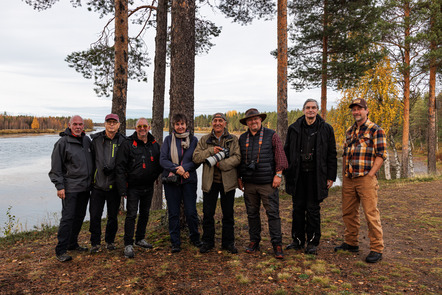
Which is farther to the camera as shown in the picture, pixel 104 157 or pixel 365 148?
pixel 104 157

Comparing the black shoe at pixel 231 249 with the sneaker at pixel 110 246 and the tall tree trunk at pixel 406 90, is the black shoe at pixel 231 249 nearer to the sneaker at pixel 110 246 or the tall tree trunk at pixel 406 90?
the sneaker at pixel 110 246

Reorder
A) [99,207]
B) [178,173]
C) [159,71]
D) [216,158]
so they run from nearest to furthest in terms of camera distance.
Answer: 1. [216,158]
2. [178,173]
3. [99,207]
4. [159,71]

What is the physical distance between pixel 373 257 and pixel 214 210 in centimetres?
244

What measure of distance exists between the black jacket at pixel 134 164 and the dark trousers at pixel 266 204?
60.2 inches

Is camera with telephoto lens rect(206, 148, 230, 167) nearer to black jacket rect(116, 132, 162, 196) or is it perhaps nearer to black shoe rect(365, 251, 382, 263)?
black jacket rect(116, 132, 162, 196)

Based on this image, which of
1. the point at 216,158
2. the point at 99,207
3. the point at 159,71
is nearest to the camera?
the point at 216,158

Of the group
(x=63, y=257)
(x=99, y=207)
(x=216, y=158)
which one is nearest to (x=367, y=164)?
(x=216, y=158)

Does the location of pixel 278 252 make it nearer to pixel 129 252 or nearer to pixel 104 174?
pixel 129 252

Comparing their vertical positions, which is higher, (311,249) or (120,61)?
(120,61)

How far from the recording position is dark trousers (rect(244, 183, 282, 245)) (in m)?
4.02

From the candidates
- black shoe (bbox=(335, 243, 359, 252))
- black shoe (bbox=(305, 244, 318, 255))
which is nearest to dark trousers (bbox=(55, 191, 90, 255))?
black shoe (bbox=(305, 244, 318, 255))

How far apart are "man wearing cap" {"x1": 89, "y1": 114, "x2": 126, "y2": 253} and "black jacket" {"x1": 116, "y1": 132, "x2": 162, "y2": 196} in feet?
0.69

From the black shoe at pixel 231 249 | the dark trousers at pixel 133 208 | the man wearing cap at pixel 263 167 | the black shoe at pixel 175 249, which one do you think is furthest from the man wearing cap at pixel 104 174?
the man wearing cap at pixel 263 167

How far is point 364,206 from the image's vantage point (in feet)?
13.2
